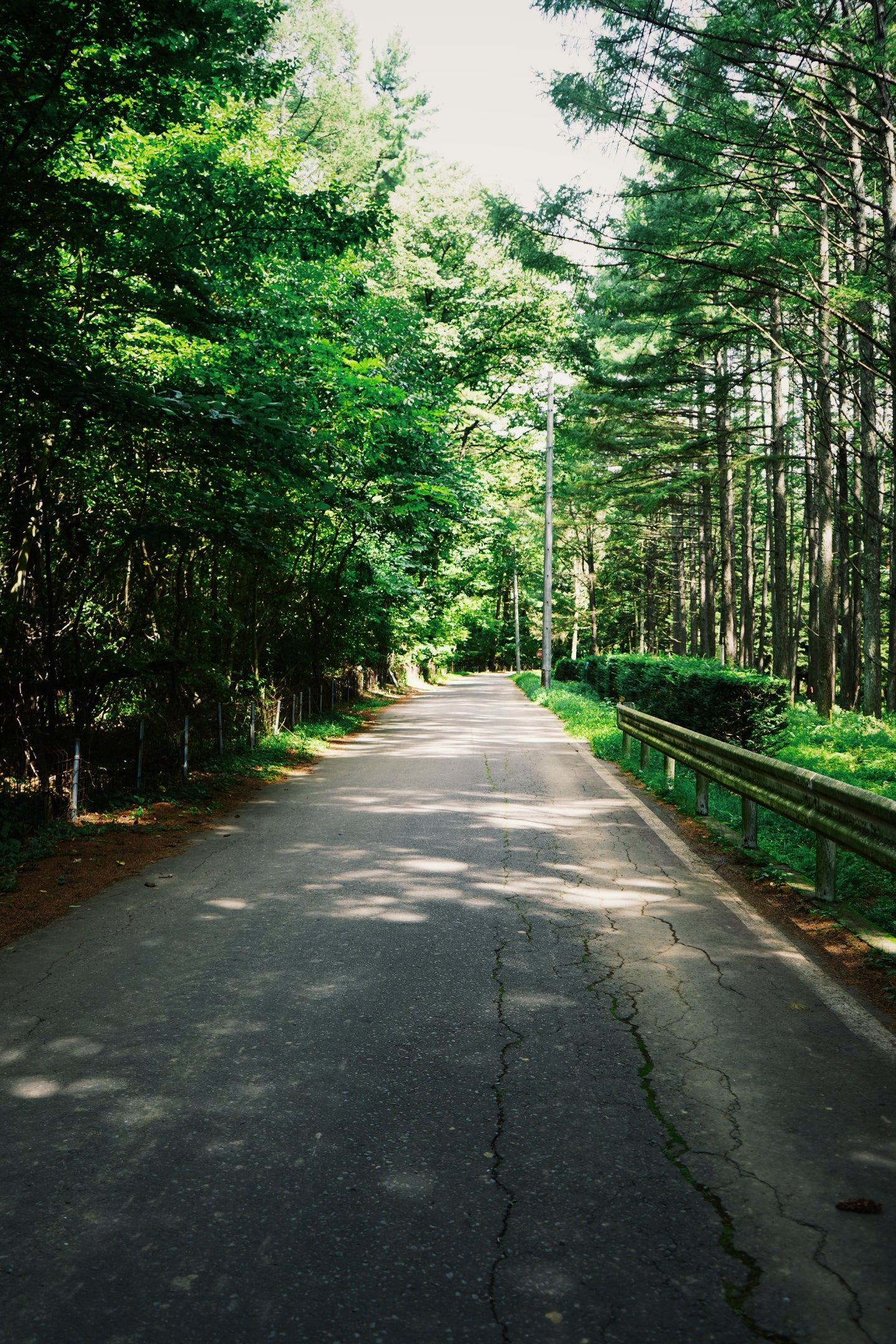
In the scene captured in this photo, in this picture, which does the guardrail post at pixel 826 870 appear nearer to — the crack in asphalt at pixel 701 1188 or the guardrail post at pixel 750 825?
the guardrail post at pixel 750 825

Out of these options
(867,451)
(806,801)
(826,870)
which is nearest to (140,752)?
(806,801)

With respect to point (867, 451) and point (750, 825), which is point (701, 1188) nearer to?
point (750, 825)

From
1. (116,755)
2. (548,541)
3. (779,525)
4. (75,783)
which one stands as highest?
(548,541)

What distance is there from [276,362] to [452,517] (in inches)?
472

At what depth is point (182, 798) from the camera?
1015 cm

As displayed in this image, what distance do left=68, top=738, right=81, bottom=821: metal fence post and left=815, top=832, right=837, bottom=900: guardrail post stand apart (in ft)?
22.3

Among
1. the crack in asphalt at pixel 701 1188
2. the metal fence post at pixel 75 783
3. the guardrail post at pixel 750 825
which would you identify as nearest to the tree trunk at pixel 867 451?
the guardrail post at pixel 750 825

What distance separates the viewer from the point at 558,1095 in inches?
134

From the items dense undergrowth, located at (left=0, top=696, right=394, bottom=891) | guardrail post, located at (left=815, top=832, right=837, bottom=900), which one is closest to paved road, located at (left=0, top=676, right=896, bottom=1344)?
guardrail post, located at (left=815, top=832, right=837, bottom=900)

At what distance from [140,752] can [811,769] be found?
8.42m

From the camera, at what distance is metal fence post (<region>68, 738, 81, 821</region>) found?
28.4 feet

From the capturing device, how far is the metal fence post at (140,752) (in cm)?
995

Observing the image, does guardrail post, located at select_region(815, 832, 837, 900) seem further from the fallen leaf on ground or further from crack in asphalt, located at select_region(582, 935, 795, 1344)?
the fallen leaf on ground

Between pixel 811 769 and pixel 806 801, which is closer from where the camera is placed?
pixel 806 801
